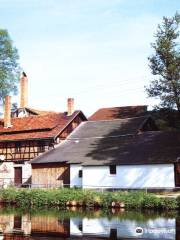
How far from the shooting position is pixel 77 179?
4428cm

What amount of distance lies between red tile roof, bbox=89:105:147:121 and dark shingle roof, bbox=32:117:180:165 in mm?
11087

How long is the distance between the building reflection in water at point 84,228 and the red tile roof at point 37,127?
75.4 ft

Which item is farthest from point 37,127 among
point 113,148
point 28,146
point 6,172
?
point 113,148

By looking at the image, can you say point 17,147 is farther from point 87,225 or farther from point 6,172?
point 87,225

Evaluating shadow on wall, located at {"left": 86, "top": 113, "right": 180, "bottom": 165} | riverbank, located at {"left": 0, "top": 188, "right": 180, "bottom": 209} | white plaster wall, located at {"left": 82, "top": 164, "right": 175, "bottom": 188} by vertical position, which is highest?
shadow on wall, located at {"left": 86, "top": 113, "right": 180, "bottom": 165}

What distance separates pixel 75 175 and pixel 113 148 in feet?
14.1

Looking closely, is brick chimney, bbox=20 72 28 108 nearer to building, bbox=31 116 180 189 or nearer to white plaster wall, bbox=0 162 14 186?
white plaster wall, bbox=0 162 14 186

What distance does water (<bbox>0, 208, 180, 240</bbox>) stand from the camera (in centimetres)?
2284

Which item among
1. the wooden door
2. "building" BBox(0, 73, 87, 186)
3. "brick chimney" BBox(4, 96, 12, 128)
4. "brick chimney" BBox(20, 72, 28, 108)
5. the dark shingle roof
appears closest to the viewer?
the dark shingle roof

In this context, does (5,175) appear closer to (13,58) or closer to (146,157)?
(13,58)

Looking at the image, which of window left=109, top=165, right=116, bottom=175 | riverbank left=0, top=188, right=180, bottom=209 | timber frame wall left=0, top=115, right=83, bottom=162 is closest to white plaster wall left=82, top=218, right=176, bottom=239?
riverbank left=0, top=188, right=180, bottom=209

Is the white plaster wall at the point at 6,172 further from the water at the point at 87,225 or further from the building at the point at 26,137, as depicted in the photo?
the water at the point at 87,225

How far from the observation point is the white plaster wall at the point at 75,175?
4409 cm

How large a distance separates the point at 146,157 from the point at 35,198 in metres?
9.79
